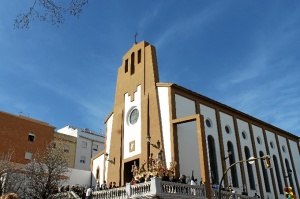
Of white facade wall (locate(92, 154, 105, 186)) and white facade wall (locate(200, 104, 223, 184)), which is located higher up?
white facade wall (locate(200, 104, 223, 184))

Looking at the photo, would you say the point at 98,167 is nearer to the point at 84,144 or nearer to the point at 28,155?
the point at 28,155

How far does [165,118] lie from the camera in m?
26.6

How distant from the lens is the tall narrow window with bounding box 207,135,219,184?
90.8 feet

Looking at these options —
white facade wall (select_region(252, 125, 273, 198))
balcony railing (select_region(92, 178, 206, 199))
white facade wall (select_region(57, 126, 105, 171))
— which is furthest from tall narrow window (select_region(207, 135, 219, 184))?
white facade wall (select_region(57, 126, 105, 171))

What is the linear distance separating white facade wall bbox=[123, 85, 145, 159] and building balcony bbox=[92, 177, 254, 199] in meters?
7.54

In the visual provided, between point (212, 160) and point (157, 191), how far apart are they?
12135 mm

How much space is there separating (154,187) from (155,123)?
9417mm

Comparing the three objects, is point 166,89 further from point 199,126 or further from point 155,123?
point 199,126

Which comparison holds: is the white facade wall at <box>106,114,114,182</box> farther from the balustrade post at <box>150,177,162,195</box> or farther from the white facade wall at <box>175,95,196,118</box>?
the balustrade post at <box>150,177,162,195</box>

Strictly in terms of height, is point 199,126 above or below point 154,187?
above

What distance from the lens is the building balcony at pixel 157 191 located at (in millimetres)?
18120

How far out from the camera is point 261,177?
33.7 meters

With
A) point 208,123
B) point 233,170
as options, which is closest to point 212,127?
point 208,123

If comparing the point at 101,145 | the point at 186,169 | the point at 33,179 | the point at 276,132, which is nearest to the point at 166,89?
the point at 186,169
